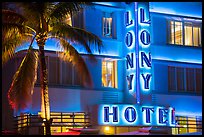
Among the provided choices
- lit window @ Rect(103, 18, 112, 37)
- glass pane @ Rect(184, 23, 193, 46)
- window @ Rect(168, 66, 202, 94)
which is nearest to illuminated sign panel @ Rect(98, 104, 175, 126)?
window @ Rect(168, 66, 202, 94)

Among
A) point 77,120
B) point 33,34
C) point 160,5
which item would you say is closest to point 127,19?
point 160,5

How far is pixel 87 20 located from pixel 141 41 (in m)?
3.42

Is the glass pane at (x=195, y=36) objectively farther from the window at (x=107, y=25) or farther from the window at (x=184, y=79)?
the window at (x=107, y=25)

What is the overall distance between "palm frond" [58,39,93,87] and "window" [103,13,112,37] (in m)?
10.0

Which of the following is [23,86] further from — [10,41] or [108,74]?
[108,74]

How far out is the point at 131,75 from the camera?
34.2m

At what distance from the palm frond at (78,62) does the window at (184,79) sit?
1302 cm

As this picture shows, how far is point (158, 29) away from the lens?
37219 millimetres

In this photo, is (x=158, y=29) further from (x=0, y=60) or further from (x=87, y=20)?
(x=0, y=60)

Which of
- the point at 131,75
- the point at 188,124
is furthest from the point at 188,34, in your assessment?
the point at 131,75

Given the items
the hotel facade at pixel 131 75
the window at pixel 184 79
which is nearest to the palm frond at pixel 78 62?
the hotel facade at pixel 131 75

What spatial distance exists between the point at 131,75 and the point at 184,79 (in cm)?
532

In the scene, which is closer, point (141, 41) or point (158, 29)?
point (141, 41)

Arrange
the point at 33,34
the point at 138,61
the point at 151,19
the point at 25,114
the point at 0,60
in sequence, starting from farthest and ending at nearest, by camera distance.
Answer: the point at 151,19, the point at 138,61, the point at 25,114, the point at 33,34, the point at 0,60
